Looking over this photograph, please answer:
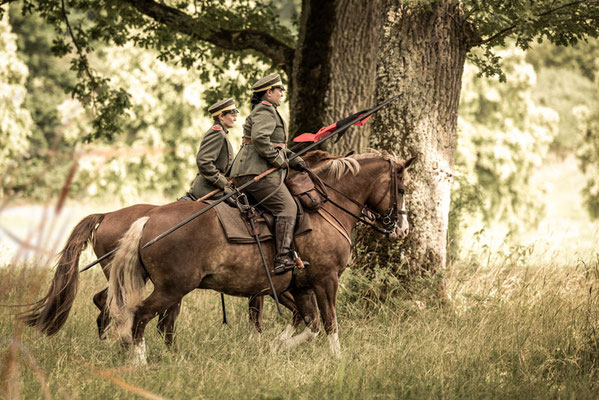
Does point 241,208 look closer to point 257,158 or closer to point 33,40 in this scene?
point 257,158

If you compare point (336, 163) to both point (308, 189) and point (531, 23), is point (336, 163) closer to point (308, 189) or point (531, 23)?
point (308, 189)

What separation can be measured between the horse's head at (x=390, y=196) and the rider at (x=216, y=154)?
5.48ft

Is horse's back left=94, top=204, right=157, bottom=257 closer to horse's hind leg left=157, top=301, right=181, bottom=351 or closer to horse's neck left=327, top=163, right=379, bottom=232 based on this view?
horse's hind leg left=157, top=301, right=181, bottom=351

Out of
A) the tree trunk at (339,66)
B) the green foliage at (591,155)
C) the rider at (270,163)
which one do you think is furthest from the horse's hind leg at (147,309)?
the green foliage at (591,155)

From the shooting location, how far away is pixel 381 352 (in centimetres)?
608

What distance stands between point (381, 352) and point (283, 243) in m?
1.38

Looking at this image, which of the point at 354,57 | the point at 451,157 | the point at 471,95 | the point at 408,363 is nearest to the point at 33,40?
the point at 471,95

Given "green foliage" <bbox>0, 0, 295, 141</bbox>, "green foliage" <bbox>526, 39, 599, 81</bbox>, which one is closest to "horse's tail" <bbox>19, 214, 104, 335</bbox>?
"green foliage" <bbox>0, 0, 295, 141</bbox>

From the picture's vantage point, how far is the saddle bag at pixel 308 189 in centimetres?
677

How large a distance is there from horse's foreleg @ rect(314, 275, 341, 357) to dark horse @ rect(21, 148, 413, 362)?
0.4 inches

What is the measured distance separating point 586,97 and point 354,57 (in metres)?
45.6

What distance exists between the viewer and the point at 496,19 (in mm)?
7082

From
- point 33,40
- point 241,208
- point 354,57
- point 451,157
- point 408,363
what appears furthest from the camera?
point 33,40

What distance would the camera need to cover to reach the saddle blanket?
6207 mm
